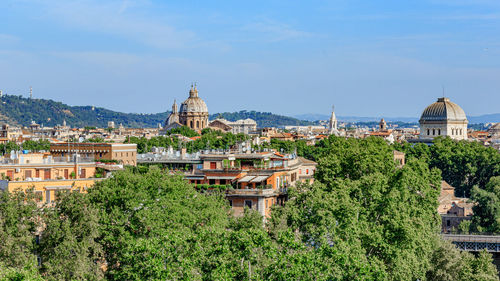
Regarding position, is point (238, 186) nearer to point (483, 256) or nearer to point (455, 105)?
point (483, 256)

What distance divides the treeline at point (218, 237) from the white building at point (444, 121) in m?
99.4

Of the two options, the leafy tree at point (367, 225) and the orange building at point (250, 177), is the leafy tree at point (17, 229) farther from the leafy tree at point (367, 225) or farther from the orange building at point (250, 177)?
the orange building at point (250, 177)

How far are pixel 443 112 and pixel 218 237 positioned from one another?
123444mm

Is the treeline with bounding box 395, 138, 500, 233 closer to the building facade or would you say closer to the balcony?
the building facade

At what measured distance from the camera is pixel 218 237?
1459 inches

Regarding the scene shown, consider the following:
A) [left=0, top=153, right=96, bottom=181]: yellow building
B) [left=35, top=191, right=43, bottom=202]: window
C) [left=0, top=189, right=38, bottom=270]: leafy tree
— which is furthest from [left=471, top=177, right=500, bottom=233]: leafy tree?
[left=0, top=189, right=38, bottom=270]: leafy tree

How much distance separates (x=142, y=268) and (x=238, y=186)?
87.5 ft

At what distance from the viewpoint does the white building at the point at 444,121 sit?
154000 mm

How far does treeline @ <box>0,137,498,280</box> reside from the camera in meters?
34.7

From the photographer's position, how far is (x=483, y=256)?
160ft

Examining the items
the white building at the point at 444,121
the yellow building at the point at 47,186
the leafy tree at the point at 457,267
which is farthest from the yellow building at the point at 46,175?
the white building at the point at 444,121

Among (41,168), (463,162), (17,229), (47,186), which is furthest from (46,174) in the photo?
(463,162)

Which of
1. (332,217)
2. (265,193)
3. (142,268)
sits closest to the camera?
(142,268)

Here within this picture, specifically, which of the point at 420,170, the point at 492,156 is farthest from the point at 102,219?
the point at 492,156
